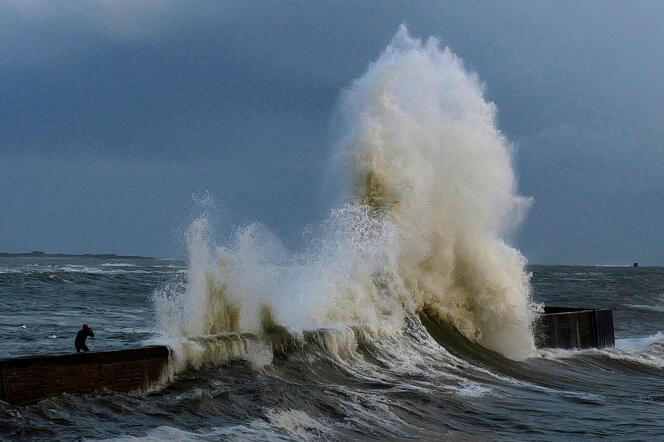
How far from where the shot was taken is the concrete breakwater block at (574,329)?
17484 millimetres

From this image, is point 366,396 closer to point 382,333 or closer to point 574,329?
point 382,333

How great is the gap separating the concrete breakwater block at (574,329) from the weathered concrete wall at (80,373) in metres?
10.5

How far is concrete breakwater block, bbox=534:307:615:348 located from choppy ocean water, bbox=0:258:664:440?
447 millimetres

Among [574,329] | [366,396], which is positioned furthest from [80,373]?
[574,329]

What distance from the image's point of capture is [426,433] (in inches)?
334

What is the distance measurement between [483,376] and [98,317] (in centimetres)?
1086

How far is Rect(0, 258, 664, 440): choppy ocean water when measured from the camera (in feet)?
25.6

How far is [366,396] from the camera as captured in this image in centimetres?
982

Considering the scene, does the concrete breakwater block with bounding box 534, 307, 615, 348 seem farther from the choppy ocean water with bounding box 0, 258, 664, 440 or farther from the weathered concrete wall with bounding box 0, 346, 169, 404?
the weathered concrete wall with bounding box 0, 346, 169, 404

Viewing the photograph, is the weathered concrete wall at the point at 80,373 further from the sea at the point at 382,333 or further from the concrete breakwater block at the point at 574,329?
the concrete breakwater block at the point at 574,329

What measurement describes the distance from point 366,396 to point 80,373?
3.48 metres

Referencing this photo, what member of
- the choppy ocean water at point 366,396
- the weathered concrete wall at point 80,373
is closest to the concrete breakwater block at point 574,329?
the choppy ocean water at point 366,396

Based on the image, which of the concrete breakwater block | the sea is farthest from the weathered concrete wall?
the concrete breakwater block

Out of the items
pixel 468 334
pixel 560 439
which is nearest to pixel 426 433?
pixel 560 439
